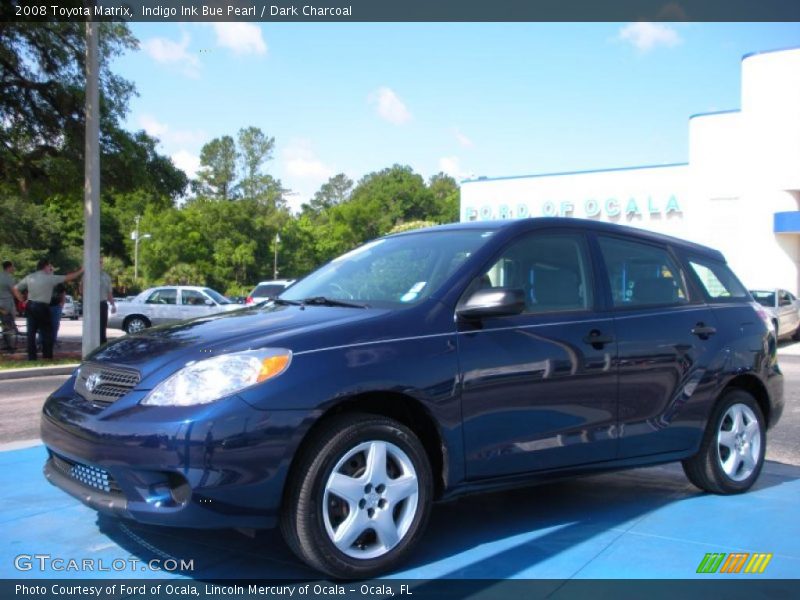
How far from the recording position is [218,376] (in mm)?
3465

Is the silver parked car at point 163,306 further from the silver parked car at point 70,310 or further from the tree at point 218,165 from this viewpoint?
the tree at point 218,165

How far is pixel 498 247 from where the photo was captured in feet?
14.4

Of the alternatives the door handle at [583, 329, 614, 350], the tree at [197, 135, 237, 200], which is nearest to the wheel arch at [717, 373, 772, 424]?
the door handle at [583, 329, 614, 350]

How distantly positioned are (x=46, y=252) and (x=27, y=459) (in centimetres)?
4788

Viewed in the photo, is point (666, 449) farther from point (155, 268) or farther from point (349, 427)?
point (155, 268)

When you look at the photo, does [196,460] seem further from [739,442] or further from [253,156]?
[253,156]

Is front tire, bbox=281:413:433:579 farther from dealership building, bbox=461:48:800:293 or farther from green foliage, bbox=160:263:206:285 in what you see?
green foliage, bbox=160:263:206:285

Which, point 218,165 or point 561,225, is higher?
point 218,165

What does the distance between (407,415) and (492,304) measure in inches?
26.3

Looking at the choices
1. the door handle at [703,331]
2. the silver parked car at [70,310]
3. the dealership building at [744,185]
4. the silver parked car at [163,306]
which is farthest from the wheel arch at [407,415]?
the silver parked car at [70,310]

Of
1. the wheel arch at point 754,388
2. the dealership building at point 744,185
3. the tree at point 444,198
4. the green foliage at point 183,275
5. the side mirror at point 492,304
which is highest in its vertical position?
the tree at point 444,198

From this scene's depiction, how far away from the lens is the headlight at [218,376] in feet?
11.2

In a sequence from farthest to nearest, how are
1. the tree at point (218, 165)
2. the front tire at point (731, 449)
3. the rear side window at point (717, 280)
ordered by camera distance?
the tree at point (218, 165)
the rear side window at point (717, 280)
the front tire at point (731, 449)

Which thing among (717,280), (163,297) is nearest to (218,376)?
(717,280)
